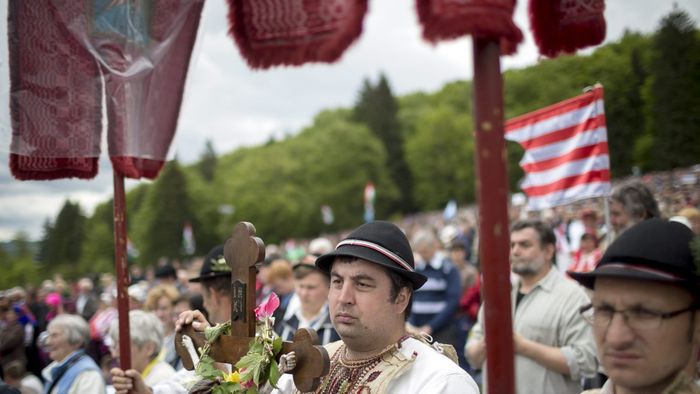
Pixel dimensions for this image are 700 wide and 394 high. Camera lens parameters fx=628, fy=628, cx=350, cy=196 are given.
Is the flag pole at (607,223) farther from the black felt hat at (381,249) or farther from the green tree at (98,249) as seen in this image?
the green tree at (98,249)

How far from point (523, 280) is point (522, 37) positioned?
3341 millimetres

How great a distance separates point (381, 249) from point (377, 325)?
1.13ft

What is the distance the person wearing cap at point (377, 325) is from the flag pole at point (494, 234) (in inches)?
43.7

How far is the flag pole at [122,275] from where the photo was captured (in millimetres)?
2969

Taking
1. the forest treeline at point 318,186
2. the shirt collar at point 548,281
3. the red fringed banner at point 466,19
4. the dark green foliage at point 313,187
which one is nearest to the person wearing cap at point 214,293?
the shirt collar at point 548,281

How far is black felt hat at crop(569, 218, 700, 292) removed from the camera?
1948 millimetres

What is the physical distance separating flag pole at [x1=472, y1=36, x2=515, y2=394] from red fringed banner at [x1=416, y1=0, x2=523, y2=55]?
0.07m

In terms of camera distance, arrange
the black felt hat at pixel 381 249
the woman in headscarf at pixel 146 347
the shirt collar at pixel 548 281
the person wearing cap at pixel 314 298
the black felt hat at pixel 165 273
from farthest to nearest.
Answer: the black felt hat at pixel 165 273, the person wearing cap at pixel 314 298, the woman in headscarf at pixel 146 347, the shirt collar at pixel 548 281, the black felt hat at pixel 381 249

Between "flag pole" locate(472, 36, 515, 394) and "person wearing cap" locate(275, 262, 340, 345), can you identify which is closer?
"flag pole" locate(472, 36, 515, 394)

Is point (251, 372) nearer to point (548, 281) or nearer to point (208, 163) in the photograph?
point (548, 281)

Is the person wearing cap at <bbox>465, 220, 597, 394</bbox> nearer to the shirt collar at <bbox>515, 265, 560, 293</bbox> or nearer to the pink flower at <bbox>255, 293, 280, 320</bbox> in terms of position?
the shirt collar at <bbox>515, 265, 560, 293</bbox>

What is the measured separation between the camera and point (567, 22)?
6.45 ft

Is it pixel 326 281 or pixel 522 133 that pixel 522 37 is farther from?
pixel 522 133

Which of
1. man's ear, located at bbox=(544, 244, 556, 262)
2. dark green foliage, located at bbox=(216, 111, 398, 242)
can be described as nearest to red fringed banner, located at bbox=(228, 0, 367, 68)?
man's ear, located at bbox=(544, 244, 556, 262)
